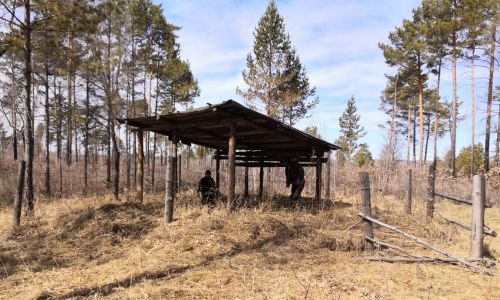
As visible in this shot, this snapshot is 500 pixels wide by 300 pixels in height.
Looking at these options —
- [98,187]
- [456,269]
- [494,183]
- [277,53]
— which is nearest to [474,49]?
[494,183]

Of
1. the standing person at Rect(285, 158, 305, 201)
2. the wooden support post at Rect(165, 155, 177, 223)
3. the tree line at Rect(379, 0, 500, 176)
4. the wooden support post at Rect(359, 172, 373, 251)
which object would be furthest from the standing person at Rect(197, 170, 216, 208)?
the tree line at Rect(379, 0, 500, 176)

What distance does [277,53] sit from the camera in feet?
73.2

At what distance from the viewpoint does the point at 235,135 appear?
851cm

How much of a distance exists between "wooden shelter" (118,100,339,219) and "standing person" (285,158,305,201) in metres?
0.54

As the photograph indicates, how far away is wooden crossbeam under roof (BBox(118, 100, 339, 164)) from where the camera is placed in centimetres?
832

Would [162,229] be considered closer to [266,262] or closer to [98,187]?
[266,262]

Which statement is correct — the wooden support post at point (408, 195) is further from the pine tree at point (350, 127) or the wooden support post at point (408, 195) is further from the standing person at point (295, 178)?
the pine tree at point (350, 127)

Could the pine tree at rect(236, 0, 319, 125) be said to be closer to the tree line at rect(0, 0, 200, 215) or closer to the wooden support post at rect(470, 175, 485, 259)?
the tree line at rect(0, 0, 200, 215)

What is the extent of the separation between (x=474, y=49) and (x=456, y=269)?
22244 mm

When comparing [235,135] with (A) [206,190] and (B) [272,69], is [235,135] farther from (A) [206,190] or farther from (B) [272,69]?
(B) [272,69]

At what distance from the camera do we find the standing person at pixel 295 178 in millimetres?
12023

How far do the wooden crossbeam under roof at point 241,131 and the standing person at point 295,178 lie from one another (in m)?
0.66

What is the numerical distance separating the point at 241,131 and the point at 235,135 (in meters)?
1.62

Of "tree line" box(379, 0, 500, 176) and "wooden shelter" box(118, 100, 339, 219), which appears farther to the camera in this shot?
"tree line" box(379, 0, 500, 176)
